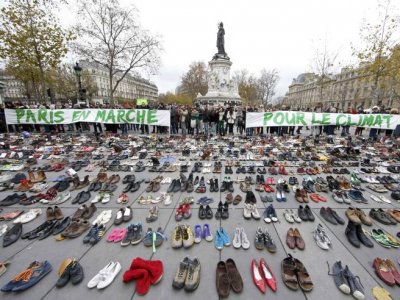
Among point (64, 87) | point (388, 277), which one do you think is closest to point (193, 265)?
point (388, 277)

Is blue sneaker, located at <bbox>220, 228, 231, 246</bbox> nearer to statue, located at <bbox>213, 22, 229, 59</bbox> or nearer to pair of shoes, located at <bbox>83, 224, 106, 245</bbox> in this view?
pair of shoes, located at <bbox>83, 224, 106, 245</bbox>

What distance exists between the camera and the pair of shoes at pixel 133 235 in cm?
315

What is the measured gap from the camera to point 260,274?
2553 millimetres

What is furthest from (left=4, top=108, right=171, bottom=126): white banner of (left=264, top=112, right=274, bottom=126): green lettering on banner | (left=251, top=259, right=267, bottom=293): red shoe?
(left=251, top=259, right=267, bottom=293): red shoe

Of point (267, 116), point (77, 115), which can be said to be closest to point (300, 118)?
point (267, 116)

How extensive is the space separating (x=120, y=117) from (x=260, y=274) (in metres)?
11.6

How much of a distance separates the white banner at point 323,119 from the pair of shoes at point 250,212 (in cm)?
852

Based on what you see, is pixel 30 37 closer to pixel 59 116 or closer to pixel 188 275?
pixel 59 116

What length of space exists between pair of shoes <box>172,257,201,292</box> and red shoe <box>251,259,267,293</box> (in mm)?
767

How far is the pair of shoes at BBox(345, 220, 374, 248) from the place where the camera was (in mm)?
3094

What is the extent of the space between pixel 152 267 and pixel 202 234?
1.08 metres

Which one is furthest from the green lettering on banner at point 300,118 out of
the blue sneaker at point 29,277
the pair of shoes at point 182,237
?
the blue sneaker at point 29,277

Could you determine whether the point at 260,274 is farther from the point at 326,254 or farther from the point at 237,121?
the point at 237,121

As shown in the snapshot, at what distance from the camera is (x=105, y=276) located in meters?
2.51
